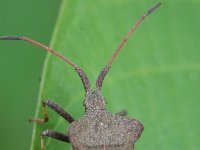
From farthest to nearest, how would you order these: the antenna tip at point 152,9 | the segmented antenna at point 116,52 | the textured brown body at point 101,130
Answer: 1. the antenna tip at point 152,9
2. the segmented antenna at point 116,52
3. the textured brown body at point 101,130

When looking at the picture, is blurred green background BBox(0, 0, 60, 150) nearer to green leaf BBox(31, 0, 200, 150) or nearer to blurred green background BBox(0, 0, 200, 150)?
blurred green background BBox(0, 0, 200, 150)

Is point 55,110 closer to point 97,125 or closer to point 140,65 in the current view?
point 97,125

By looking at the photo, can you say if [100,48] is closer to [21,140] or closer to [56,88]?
[56,88]

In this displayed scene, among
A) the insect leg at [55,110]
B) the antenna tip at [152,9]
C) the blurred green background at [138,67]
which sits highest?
the antenna tip at [152,9]

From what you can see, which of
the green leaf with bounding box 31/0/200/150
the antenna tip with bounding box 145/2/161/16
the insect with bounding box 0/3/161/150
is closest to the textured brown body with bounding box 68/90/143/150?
the insect with bounding box 0/3/161/150

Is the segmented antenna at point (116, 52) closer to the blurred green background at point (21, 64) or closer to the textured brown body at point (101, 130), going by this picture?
A: the textured brown body at point (101, 130)

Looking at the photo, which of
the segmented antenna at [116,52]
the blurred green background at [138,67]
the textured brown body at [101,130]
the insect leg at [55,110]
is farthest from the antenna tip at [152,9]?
the insect leg at [55,110]
